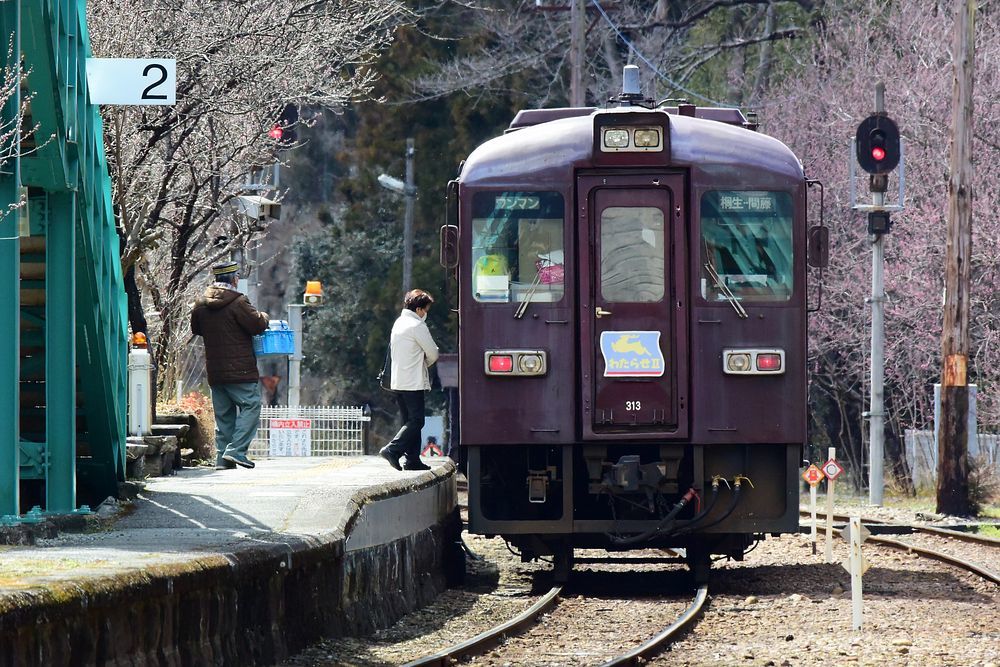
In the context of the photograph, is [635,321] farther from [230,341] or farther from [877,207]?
[877,207]

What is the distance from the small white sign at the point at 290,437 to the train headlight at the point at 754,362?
32.9 ft

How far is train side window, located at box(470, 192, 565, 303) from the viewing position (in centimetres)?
1194

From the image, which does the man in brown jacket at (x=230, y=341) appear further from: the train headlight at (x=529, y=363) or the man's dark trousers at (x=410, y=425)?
the train headlight at (x=529, y=363)

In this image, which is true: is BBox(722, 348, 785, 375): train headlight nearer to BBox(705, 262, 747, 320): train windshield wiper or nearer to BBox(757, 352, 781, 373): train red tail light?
BBox(757, 352, 781, 373): train red tail light

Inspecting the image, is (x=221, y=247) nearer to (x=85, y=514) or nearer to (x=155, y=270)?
(x=155, y=270)

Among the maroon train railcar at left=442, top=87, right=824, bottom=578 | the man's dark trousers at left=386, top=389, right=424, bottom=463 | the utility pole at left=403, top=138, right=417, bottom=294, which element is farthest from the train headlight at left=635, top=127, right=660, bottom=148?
the utility pole at left=403, top=138, right=417, bottom=294

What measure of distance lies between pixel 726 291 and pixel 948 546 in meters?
5.14

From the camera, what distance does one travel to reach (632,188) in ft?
39.3

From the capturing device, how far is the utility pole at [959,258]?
20156mm

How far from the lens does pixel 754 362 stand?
11797 millimetres

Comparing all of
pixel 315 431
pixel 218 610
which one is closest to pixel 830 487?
pixel 218 610

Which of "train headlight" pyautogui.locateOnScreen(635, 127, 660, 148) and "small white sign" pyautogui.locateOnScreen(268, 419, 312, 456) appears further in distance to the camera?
"small white sign" pyautogui.locateOnScreen(268, 419, 312, 456)

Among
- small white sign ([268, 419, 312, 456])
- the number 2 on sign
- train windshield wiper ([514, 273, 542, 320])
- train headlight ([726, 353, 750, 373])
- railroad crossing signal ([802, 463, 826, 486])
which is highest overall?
the number 2 on sign

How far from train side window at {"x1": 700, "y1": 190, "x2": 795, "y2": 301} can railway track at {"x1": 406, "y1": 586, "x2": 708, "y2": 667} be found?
82.8 inches
